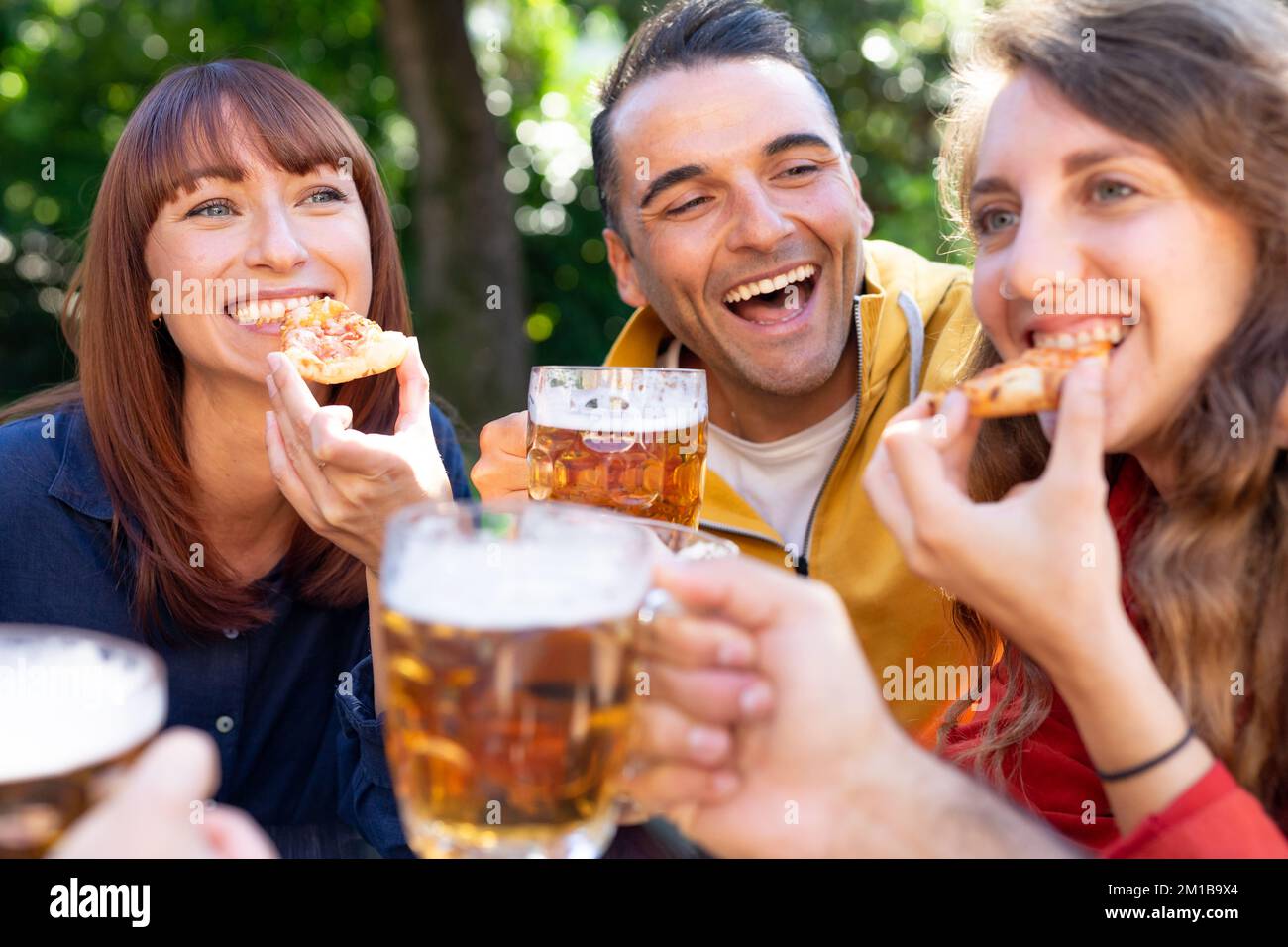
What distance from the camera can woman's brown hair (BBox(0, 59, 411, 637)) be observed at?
3207 mm

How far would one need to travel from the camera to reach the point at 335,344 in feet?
10.4

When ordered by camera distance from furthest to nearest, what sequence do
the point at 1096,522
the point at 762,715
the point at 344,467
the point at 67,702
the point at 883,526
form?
the point at 883,526, the point at 344,467, the point at 1096,522, the point at 762,715, the point at 67,702

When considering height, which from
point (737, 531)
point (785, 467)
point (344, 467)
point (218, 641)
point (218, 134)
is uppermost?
point (218, 134)

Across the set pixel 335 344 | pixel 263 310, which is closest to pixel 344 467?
pixel 335 344

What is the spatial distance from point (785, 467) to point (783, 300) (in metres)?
0.58

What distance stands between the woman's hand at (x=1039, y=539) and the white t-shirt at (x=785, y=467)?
200 cm

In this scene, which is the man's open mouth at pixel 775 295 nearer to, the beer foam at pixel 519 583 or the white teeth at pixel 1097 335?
the white teeth at pixel 1097 335

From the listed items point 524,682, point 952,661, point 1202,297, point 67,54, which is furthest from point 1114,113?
point 67,54

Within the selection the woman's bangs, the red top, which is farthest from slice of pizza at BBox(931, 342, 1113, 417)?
the woman's bangs

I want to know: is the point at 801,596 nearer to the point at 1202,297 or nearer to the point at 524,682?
the point at 524,682

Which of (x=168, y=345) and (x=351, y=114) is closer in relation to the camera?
(x=168, y=345)

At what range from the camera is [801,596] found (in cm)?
138

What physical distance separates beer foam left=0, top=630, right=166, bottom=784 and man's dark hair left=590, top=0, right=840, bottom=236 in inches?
116

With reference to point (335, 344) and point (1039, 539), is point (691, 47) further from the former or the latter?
point (1039, 539)
